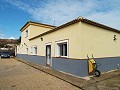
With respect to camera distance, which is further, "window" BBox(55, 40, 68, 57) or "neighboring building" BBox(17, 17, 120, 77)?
"window" BBox(55, 40, 68, 57)

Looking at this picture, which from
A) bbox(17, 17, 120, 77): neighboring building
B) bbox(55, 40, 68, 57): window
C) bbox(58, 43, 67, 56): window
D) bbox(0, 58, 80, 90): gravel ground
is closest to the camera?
bbox(0, 58, 80, 90): gravel ground

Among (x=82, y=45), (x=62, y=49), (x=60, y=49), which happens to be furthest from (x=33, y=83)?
(x=60, y=49)

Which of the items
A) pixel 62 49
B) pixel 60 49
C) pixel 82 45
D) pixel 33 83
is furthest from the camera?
pixel 60 49

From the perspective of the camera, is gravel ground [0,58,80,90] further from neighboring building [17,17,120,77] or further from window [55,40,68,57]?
window [55,40,68,57]

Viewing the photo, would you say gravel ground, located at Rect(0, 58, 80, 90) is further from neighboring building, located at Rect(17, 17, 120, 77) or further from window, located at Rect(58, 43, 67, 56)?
window, located at Rect(58, 43, 67, 56)

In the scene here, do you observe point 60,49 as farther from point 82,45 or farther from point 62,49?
point 82,45

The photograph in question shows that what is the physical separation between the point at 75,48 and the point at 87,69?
1531mm

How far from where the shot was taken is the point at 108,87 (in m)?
6.28

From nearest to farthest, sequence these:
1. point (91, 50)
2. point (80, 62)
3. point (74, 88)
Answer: point (74, 88) → point (80, 62) → point (91, 50)

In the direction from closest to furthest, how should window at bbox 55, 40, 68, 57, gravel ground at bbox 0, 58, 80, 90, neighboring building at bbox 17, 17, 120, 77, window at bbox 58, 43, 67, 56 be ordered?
gravel ground at bbox 0, 58, 80, 90
neighboring building at bbox 17, 17, 120, 77
window at bbox 58, 43, 67, 56
window at bbox 55, 40, 68, 57

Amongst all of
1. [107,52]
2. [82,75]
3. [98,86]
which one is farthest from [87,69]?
[107,52]

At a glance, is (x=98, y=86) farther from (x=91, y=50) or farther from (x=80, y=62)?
(x=91, y=50)

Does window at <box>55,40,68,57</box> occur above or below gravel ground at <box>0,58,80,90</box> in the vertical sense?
above

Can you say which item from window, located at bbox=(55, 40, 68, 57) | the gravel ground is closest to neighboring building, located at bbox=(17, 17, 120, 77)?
window, located at bbox=(55, 40, 68, 57)
